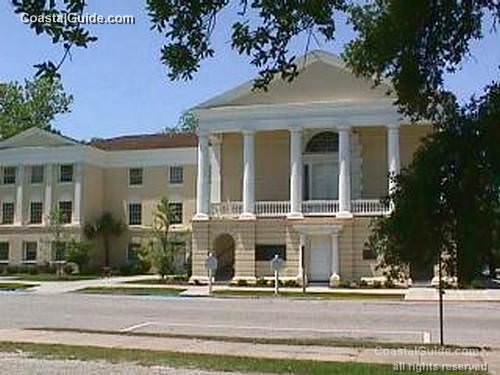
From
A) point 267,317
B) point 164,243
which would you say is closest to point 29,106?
point 164,243

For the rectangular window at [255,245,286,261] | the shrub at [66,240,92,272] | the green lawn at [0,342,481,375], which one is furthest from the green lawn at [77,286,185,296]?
the green lawn at [0,342,481,375]

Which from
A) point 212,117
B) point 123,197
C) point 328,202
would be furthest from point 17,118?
point 328,202

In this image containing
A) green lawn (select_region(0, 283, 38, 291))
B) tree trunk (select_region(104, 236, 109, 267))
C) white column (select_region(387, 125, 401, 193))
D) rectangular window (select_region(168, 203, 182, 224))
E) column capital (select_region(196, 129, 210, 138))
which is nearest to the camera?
green lawn (select_region(0, 283, 38, 291))

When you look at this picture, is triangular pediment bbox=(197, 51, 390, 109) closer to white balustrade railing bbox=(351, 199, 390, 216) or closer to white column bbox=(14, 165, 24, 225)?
white balustrade railing bbox=(351, 199, 390, 216)

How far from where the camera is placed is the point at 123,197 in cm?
5922

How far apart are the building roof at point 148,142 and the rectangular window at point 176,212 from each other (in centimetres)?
433

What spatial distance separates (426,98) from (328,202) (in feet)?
125

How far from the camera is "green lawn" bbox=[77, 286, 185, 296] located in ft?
132

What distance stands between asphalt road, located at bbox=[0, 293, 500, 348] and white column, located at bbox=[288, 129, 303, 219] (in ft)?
40.9

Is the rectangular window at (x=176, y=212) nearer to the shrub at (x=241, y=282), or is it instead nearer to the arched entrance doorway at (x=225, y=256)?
the arched entrance doorway at (x=225, y=256)

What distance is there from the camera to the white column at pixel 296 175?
47.0m

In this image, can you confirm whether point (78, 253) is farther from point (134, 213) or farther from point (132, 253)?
point (134, 213)

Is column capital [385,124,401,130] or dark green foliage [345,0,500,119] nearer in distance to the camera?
dark green foliage [345,0,500,119]

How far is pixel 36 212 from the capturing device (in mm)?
58844
